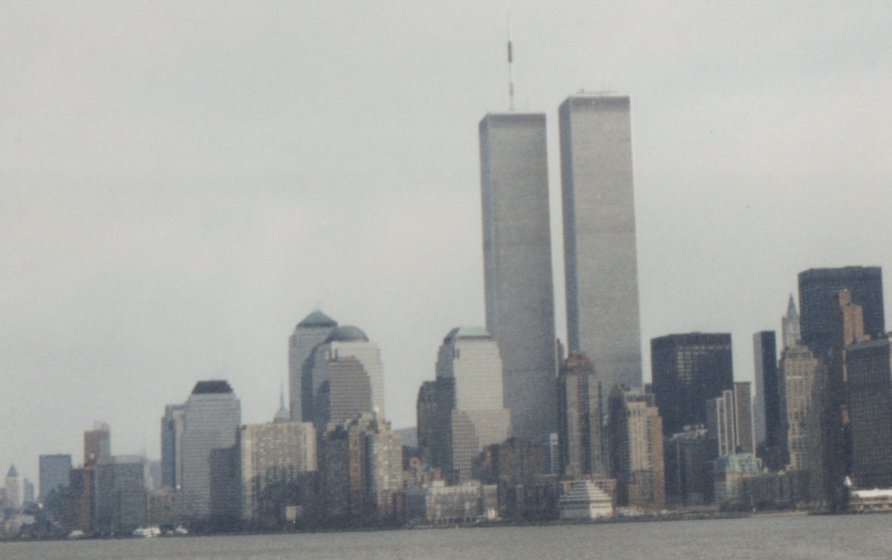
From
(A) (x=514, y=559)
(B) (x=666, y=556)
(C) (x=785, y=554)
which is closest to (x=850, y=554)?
(C) (x=785, y=554)

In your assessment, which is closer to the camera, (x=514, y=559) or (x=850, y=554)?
(x=850, y=554)

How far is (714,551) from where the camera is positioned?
198875 mm

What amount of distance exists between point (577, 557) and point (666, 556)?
9359 mm

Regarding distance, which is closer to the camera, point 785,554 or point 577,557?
point 785,554

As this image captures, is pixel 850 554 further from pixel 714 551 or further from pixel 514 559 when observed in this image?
pixel 514 559

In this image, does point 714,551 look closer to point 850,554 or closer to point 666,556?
point 666,556

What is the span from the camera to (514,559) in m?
199

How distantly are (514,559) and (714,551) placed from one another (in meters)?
20.7

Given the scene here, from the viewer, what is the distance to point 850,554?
180m

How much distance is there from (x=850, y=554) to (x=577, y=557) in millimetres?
29651

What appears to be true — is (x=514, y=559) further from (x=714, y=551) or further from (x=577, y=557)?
(x=714, y=551)

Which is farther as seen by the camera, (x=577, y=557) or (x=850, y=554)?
(x=577, y=557)

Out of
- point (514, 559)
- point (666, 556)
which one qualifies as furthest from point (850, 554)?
point (514, 559)

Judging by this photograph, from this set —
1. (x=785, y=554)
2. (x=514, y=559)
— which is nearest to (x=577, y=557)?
(x=514, y=559)
